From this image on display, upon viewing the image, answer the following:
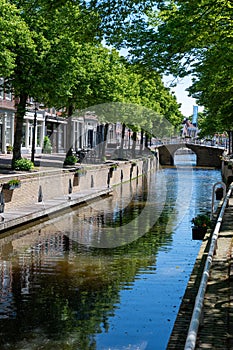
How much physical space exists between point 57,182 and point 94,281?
17.2m

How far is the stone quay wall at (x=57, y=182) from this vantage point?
84.9 ft

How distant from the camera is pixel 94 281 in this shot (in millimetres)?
15820

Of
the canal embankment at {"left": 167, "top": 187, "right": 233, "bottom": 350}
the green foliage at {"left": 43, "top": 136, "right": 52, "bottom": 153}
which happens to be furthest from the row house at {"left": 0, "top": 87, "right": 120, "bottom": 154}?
the canal embankment at {"left": 167, "top": 187, "right": 233, "bottom": 350}

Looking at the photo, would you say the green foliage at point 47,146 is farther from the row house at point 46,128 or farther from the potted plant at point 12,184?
the potted plant at point 12,184

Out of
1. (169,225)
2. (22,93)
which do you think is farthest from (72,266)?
(22,93)

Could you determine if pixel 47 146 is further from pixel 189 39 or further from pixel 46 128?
pixel 189 39

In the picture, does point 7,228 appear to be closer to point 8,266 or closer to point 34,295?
point 8,266

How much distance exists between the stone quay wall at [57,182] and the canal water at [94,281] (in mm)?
1612

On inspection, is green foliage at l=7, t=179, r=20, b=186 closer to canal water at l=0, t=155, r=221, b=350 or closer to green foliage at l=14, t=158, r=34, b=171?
canal water at l=0, t=155, r=221, b=350

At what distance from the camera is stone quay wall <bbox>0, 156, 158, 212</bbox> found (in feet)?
84.9

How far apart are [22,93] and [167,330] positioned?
25244mm

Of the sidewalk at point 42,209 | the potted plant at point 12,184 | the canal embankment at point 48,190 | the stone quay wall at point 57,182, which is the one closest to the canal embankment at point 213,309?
the sidewalk at point 42,209

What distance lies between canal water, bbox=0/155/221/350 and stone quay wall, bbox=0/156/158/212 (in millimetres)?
1612

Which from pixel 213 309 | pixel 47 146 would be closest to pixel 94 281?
pixel 213 309
